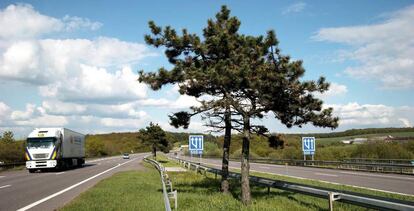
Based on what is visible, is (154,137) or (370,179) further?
(154,137)

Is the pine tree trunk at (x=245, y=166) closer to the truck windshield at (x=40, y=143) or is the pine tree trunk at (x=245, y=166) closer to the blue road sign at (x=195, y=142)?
the blue road sign at (x=195, y=142)

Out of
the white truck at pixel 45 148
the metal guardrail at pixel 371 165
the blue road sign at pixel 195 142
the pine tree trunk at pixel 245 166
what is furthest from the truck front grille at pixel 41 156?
the pine tree trunk at pixel 245 166

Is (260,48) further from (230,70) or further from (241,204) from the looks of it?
(241,204)

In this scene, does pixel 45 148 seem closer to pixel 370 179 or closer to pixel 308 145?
pixel 308 145

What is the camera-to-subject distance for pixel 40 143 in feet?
118

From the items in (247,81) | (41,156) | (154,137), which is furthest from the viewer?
(154,137)

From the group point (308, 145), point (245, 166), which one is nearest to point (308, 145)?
point (308, 145)

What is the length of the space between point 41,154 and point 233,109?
2750 centimetres

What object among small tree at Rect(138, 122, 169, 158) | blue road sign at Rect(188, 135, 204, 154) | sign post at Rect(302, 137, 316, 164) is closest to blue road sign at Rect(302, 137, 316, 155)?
sign post at Rect(302, 137, 316, 164)

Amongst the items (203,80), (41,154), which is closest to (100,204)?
(203,80)

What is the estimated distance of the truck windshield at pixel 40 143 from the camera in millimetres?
35844

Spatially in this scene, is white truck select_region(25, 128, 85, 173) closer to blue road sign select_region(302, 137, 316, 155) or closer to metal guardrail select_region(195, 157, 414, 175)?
blue road sign select_region(302, 137, 316, 155)

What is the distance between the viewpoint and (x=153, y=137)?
66.2 meters

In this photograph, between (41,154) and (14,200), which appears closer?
(14,200)
